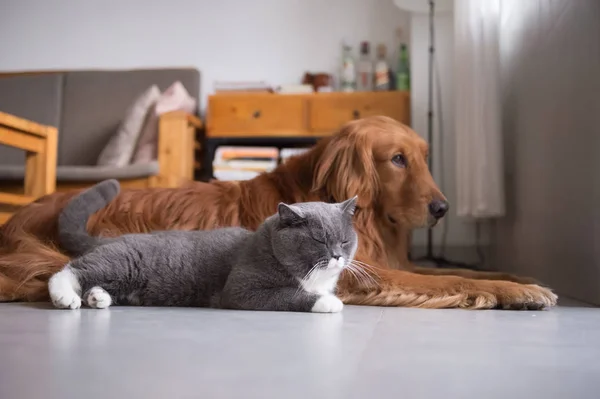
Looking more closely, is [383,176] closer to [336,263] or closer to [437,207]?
[437,207]

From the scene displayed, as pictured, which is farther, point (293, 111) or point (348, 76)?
point (348, 76)

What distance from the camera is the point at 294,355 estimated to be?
2.73ft

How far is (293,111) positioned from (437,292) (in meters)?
2.44

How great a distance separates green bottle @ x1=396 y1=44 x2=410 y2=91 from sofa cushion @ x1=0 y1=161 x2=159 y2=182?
5.62ft

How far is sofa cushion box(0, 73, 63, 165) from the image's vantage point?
167 inches

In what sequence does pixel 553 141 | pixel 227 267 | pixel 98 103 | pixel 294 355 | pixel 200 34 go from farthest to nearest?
pixel 200 34 < pixel 98 103 < pixel 553 141 < pixel 227 267 < pixel 294 355

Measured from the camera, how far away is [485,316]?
4.08 feet

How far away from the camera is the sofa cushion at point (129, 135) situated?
11.8 feet

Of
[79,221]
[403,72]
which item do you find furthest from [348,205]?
[403,72]

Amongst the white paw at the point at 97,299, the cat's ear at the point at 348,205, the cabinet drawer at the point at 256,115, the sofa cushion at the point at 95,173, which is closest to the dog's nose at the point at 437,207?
the cat's ear at the point at 348,205

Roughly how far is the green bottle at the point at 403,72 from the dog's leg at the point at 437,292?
252cm

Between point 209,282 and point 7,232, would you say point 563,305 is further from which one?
point 7,232

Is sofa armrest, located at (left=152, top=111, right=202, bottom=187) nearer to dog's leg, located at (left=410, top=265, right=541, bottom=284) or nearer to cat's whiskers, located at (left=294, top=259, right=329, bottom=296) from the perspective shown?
dog's leg, located at (left=410, top=265, right=541, bottom=284)

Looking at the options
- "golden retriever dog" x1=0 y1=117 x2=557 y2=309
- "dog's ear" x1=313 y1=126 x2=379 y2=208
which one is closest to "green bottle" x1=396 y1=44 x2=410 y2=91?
"golden retriever dog" x1=0 y1=117 x2=557 y2=309
